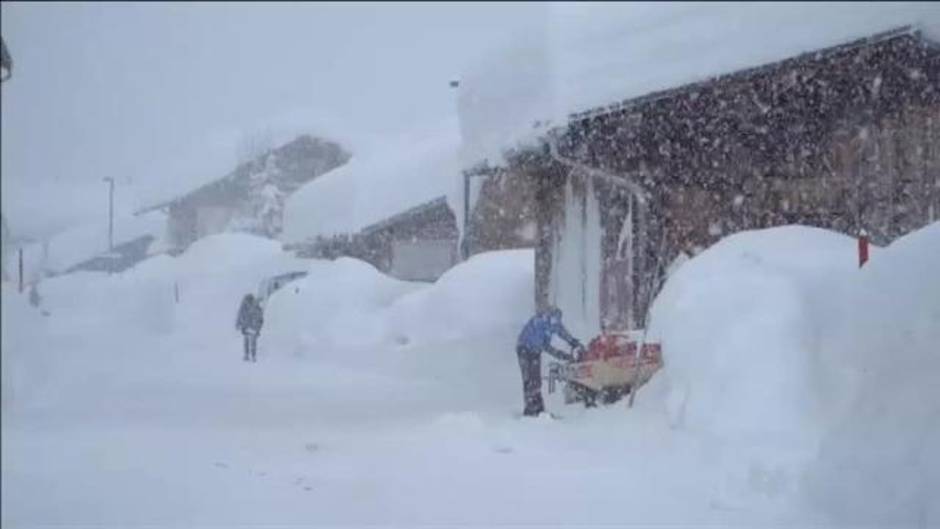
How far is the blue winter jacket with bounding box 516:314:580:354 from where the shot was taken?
33.6 ft

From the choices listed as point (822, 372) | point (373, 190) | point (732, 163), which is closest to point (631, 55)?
point (732, 163)

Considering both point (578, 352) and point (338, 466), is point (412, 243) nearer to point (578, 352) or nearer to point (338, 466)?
point (578, 352)

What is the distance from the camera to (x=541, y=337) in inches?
405

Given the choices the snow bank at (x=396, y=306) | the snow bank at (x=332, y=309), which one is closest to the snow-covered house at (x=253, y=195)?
the snow bank at (x=332, y=309)

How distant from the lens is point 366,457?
7.69 m

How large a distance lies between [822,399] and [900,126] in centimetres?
460

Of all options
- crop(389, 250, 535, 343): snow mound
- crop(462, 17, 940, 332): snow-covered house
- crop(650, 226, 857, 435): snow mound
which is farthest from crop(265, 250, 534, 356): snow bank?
crop(650, 226, 857, 435): snow mound

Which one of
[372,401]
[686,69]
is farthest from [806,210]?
[372,401]

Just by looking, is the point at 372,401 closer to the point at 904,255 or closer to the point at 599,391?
the point at 599,391

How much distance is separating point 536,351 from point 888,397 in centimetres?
453

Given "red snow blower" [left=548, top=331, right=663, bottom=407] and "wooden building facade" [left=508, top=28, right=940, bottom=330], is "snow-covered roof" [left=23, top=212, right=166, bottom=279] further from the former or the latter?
"red snow blower" [left=548, top=331, right=663, bottom=407]

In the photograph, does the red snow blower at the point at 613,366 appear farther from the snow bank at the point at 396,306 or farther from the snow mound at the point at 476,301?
the snow mound at the point at 476,301

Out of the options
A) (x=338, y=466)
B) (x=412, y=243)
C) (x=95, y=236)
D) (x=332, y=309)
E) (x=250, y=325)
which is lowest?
(x=338, y=466)

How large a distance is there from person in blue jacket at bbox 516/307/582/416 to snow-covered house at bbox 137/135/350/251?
6.41 m
